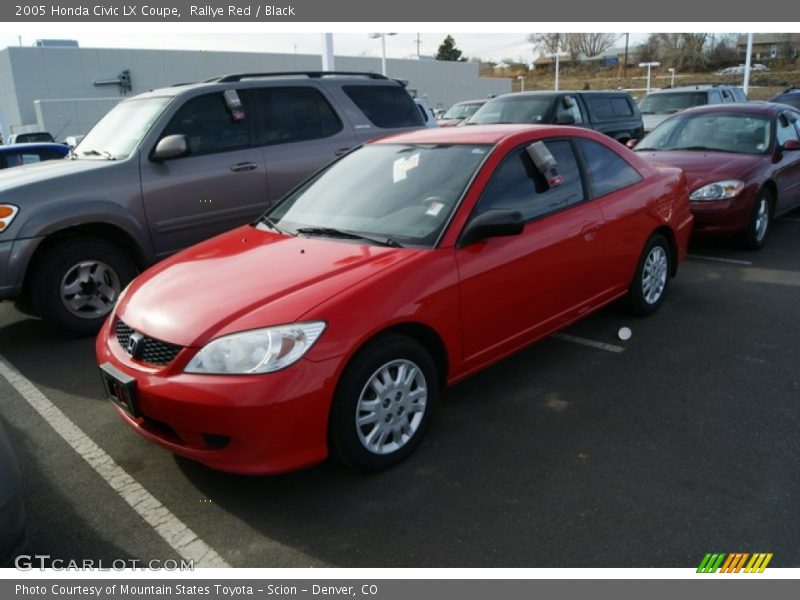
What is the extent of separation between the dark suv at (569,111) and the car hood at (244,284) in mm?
8181

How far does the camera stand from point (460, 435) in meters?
3.61

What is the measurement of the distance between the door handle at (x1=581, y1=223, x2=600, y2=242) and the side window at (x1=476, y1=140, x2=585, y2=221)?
19cm

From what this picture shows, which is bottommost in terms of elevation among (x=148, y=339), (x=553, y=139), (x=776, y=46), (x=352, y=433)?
(x=352, y=433)

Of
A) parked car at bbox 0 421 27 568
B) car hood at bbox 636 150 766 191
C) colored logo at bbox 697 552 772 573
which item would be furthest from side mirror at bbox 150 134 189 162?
car hood at bbox 636 150 766 191

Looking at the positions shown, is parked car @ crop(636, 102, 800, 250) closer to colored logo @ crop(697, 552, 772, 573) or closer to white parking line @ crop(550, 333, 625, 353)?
A: white parking line @ crop(550, 333, 625, 353)

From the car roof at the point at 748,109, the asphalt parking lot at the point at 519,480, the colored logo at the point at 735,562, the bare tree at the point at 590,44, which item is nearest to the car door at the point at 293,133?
the asphalt parking lot at the point at 519,480

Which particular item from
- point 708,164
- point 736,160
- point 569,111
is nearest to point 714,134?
point 736,160

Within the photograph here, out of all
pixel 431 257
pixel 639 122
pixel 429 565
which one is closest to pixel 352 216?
pixel 431 257

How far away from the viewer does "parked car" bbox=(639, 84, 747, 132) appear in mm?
14898

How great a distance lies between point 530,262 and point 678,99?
45.2ft

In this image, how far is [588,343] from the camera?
192 inches

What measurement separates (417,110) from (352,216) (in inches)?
159

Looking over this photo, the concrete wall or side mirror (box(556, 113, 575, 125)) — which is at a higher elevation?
the concrete wall

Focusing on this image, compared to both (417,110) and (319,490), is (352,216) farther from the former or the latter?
(417,110)
